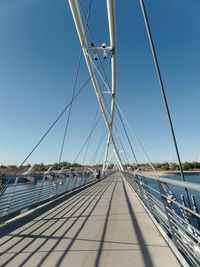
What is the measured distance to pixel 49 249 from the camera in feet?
11.4

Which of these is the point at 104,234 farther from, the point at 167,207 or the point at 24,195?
the point at 24,195

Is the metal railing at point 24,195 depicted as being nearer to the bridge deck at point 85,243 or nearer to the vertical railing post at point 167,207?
the bridge deck at point 85,243

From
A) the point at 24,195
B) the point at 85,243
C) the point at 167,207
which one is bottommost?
the point at 85,243

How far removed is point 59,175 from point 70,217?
5.58 meters

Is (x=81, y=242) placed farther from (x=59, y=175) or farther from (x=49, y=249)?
(x=59, y=175)

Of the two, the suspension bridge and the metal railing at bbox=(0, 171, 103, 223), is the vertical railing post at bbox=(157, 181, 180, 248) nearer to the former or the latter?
the suspension bridge

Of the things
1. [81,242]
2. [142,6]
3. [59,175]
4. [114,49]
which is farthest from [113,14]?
[81,242]

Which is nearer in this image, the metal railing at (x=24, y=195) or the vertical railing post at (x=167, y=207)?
the vertical railing post at (x=167, y=207)

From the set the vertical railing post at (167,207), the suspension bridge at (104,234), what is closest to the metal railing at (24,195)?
the suspension bridge at (104,234)

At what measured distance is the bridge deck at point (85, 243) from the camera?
9.93 feet

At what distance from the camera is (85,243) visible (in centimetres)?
375

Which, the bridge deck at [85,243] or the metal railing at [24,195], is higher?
the metal railing at [24,195]

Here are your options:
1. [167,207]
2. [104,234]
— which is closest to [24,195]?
[104,234]

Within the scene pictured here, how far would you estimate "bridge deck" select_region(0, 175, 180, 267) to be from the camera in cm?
303
